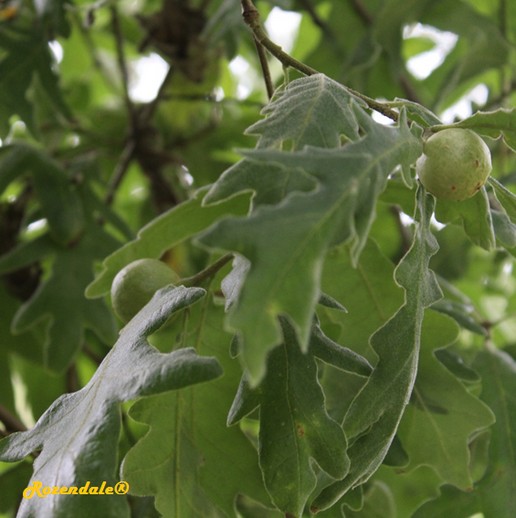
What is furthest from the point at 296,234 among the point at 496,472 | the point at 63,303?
the point at 63,303

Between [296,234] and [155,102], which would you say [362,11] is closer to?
[155,102]

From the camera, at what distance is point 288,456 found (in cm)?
104

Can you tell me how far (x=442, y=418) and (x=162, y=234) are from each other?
0.49 meters

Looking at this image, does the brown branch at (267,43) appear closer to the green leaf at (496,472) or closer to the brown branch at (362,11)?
the green leaf at (496,472)

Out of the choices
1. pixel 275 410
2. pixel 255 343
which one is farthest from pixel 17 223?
pixel 255 343

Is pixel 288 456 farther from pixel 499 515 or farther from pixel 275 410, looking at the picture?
pixel 499 515

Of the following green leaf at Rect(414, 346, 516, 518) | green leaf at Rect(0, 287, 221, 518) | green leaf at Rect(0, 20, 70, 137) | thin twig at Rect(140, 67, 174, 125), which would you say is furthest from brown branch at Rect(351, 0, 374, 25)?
green leaf at Rect(0, 287, 221, 518)

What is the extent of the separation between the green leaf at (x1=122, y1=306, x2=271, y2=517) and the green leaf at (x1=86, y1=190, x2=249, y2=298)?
0.43 feet

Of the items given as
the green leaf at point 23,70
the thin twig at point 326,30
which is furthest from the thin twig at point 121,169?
the thin twig at point 326,30

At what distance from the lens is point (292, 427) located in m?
1.05

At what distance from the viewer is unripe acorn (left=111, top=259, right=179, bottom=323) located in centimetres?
121

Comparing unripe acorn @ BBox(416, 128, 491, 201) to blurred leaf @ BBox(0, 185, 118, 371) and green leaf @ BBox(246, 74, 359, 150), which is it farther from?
blurred leaf @ BBox(0, 185, 118, 371)

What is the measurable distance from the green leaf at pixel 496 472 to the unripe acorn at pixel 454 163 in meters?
0.55

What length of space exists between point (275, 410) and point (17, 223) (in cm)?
119
